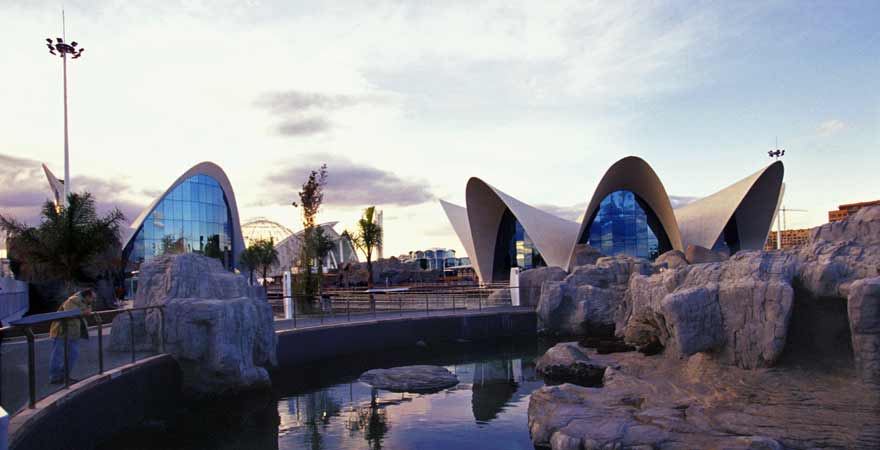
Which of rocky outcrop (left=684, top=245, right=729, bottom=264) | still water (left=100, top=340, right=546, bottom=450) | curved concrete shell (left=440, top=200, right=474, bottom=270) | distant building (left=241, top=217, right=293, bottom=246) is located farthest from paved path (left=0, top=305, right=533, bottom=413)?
distant building (left=241, top=217, right=293, bottom=246)

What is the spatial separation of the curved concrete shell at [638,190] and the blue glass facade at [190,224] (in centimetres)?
2521

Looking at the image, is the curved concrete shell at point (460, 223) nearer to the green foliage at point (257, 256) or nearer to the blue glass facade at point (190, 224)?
the green foliage at point (257, 256)

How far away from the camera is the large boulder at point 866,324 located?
941cm

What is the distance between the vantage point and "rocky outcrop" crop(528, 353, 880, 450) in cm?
823

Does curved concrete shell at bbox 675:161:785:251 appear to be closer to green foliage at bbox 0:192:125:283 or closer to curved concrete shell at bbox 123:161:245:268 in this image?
curved concrete shell at bbox 123:161:245:268

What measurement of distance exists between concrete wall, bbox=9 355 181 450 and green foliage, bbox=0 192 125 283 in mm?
11847

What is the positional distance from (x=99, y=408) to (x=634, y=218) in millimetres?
39279

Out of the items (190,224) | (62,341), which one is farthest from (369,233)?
(62,341)

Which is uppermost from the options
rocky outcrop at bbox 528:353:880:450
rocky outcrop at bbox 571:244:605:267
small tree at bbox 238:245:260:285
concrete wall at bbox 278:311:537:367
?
small tree at bbox 238:245:260:285

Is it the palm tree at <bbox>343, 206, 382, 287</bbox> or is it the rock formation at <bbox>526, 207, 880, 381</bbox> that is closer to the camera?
the rock formation at <bbox>526, 207, 880, 381</bbox>

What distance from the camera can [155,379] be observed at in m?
11.1

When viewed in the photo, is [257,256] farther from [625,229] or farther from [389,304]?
[625,229]

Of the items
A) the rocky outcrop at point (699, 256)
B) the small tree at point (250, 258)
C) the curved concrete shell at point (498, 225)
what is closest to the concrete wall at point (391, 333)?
the rocky outcrop at point (699, 256)

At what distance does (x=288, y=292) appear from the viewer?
26078 millimetres
